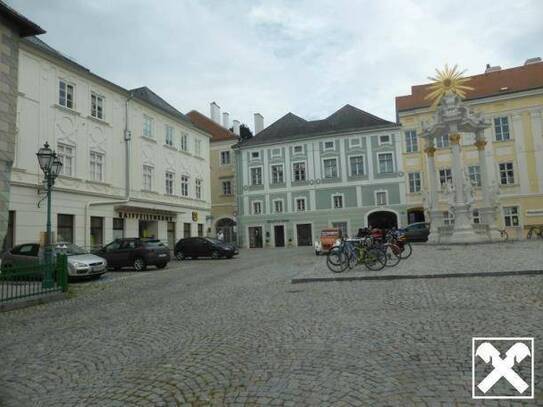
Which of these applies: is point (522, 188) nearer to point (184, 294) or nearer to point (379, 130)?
point (379, 130)

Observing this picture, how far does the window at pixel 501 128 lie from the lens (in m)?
39.5

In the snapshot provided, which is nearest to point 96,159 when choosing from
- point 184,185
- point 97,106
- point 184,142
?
point 97,106

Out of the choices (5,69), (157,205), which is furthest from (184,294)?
(157,205)

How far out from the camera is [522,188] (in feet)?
126

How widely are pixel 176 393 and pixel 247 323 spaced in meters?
3.06

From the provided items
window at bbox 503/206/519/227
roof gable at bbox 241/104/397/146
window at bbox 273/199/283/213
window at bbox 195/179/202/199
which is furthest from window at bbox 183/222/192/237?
window at bbox 503/206/519/227

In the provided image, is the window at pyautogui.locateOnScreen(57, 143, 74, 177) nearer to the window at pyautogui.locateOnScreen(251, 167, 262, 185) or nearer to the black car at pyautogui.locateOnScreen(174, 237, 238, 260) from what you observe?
the black car at pyautogui.locateOnScreen(174, 237, 238, 260)

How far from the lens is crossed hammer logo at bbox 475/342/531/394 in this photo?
4.03 m

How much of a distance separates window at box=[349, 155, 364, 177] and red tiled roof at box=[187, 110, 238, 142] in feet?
46.8

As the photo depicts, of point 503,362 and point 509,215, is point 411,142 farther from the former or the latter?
point 503,362

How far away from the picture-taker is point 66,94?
2406 cm

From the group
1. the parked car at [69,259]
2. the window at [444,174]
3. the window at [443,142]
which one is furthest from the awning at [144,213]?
the window at [443,142]

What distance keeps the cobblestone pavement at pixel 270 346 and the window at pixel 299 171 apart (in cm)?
3636

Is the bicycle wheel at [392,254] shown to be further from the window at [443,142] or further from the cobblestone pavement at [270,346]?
the window at [443,142]
